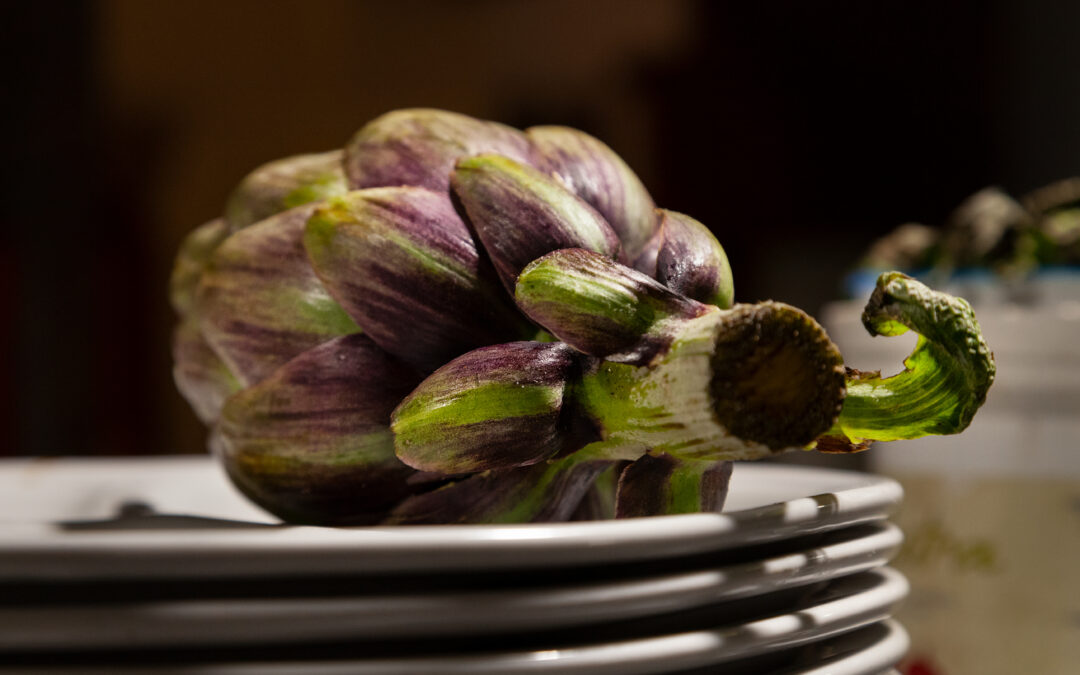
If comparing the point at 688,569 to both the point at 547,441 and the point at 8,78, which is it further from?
the point at 8,78

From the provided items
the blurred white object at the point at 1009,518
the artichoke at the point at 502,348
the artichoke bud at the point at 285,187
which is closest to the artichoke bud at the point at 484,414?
the artichoke at the point at 502,348

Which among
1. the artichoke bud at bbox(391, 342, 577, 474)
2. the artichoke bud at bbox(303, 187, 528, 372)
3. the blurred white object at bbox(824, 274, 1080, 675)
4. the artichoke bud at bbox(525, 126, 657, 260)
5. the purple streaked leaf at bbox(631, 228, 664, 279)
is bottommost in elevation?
the blurred white object at bbox(824, 274, 1080, 675)

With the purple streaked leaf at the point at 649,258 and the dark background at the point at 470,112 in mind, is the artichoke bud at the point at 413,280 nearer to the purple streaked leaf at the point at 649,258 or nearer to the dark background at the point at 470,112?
the purple streaked leaf at the point at 649,258

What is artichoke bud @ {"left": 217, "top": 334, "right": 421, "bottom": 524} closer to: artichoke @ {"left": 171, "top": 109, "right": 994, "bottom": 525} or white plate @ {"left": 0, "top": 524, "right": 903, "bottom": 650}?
artichoke @ {"left": 171, "top": 109, "right": 994, "bottom": 525}

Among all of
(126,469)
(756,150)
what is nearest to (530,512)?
(126,469)

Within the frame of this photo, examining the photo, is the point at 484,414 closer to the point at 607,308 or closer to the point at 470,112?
the point at 607,308

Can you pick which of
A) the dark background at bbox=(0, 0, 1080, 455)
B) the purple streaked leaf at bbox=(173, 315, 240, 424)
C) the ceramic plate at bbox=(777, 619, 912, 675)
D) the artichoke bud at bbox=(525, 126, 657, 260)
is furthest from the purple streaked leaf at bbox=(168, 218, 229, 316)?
the dark background at bbox=(0, 0, 1080, 455)

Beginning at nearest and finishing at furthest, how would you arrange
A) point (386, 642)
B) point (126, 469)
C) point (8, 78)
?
1. point (386, 642)
2. point (126, 469)
3. point (8, 78)
